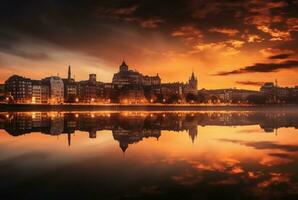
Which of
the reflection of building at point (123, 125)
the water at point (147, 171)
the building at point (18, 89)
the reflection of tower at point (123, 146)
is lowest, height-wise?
the water at point (147, 171)

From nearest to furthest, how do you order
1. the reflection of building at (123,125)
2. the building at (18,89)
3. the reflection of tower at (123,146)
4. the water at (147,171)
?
the water at (147,171) → the reflection of tower at (123,146) → the reflection of building at (123,125) → the building at (18,89)

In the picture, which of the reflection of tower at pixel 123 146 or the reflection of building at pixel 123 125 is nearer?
the reflection of tower at pixel 123 146

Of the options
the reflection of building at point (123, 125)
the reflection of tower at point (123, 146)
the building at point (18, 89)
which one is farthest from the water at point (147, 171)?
the building at point (18, 89)

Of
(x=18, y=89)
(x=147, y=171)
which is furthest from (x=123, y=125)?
(x=18, y=89)

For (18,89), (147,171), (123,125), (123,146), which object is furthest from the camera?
(18,89)

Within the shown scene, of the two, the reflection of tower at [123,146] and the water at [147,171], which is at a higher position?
the reflection of tower at [123,146]

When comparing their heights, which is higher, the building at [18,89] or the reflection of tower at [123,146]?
the building at [18,89]

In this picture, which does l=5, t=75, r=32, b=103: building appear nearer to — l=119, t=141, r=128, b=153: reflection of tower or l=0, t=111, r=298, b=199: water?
l=0, t=111, r=298, b=199: water

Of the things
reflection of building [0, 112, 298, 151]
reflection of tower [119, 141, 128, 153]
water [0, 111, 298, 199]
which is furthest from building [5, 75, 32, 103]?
reflection of tower [119, 141, 128, 153]

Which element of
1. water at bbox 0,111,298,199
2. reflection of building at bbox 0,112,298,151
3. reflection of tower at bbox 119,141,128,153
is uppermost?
reflection of building at bbox 0,112,298,151

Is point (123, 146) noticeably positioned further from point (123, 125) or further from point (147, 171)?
point (123, 125)

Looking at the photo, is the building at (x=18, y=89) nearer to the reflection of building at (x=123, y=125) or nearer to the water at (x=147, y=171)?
the reflection of building at (x=123, y=125)

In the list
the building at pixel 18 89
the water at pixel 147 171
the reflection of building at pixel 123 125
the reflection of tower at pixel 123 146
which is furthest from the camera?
the building at pixel 18 89

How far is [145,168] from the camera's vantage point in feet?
68.9
